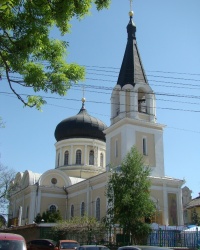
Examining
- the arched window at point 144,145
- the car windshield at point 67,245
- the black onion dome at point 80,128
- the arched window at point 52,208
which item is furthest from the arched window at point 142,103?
the car windshield at point 67,245

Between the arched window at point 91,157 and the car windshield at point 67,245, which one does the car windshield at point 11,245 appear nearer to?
the car windshield at point 67,245

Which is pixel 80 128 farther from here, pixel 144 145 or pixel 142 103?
pixel 144 145

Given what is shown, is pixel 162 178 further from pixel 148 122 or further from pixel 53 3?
pixel 53 3

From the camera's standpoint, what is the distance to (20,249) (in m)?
10.0

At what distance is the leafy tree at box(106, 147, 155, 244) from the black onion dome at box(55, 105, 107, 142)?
20780mm

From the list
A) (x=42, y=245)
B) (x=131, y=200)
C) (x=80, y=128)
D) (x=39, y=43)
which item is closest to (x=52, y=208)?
(x=80, y=128)

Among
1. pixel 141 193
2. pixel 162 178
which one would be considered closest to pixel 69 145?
pixel 162 178

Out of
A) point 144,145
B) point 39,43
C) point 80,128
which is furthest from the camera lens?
point 80,128

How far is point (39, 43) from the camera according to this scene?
353 inches

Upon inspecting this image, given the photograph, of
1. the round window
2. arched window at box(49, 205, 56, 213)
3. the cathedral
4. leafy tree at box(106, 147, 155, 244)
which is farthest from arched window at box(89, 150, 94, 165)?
leafy tree at box(106, 147, 155, 244)

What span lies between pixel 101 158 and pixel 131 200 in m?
23.1

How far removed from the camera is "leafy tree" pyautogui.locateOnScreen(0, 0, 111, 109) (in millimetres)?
8672

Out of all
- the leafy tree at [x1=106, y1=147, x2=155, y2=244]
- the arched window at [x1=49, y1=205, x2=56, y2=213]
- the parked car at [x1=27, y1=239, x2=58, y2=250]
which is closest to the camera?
the parked car at [x1=27, y1=239, x2=58, y2=250]

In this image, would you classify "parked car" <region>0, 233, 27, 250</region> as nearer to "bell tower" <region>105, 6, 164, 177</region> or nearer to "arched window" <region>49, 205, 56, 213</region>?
"bell tower" <region>105, 6, 164, 177</region>
